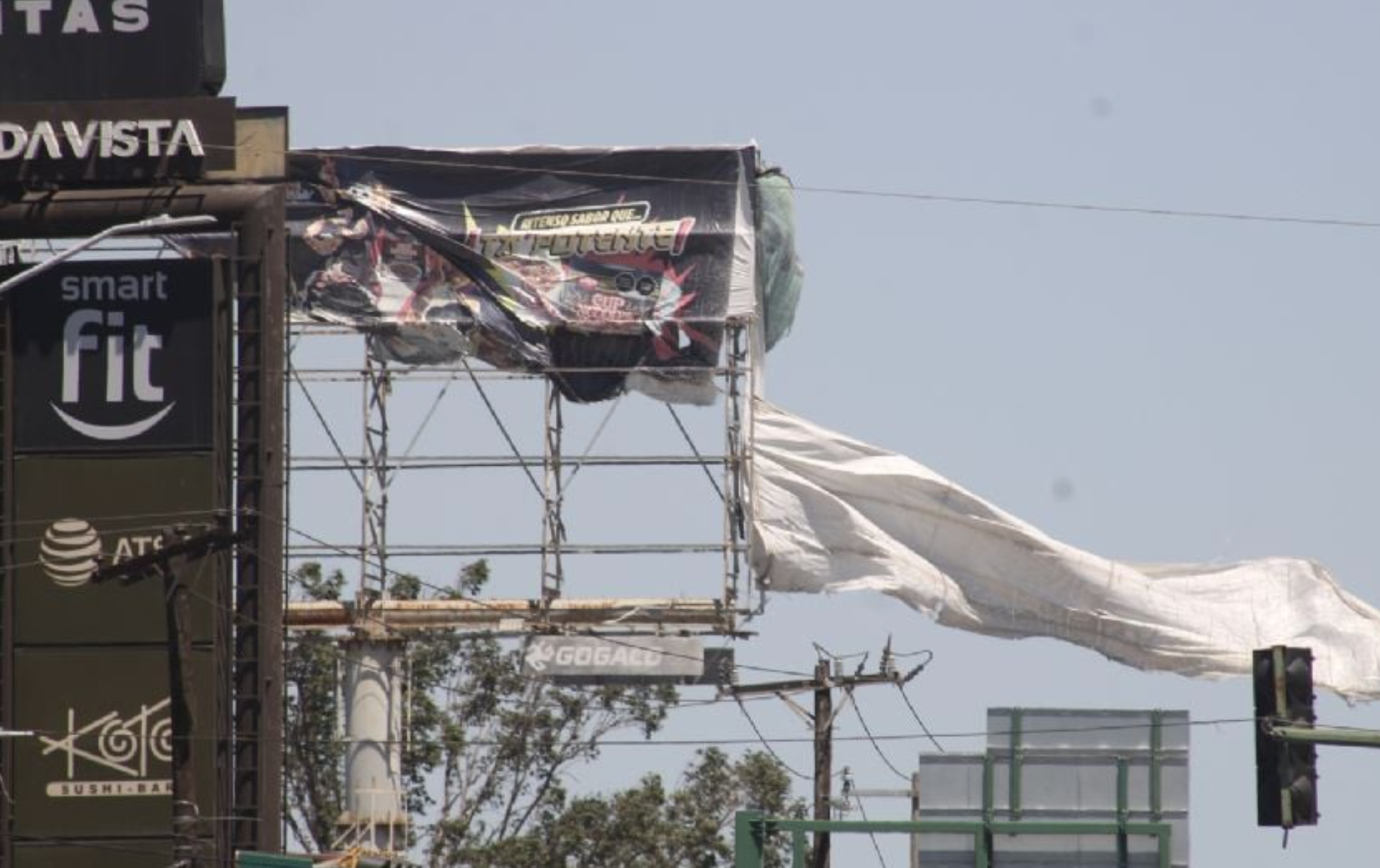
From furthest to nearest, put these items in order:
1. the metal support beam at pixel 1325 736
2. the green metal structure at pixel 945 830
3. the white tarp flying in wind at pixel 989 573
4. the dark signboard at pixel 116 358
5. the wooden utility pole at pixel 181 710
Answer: the white tarp flying in wind at pixel 989 573 < the dark signboard at pixel 116 358 < the green metal structure at pixel 945 830 < the wooden utility pole at pixel 181 710 < the metal support beam at pixel 1325 736

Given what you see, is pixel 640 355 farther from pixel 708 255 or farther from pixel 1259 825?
pixel 1259 825

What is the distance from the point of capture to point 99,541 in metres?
44.1

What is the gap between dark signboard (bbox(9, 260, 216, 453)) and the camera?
4434cm

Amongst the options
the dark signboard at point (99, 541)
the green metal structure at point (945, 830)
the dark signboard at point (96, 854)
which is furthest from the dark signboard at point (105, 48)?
the green metal structure at point (945, 830)

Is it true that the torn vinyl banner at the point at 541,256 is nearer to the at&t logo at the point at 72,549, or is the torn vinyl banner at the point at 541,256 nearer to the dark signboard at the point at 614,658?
the dark signboard at the point at 614,658

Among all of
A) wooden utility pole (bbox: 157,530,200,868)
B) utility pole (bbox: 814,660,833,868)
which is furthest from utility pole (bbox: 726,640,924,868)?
wooden utility pole (bbox: 157,530,200,868)

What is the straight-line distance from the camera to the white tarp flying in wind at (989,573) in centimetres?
4878

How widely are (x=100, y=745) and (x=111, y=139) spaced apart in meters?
8.67

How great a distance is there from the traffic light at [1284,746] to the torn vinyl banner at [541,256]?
20.1 m

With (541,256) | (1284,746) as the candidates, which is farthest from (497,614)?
(1284,746)

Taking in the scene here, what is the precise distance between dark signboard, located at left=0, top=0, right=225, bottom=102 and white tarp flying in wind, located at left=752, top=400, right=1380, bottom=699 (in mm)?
10487

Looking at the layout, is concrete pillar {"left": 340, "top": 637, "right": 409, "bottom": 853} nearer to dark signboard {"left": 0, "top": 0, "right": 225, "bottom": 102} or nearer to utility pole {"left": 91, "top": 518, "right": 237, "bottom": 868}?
dark signboard {"left": 0, "top": 0, "right": 225, "bottom": 102}

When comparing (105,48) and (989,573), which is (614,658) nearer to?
(989,573)

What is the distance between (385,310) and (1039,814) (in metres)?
14.1
